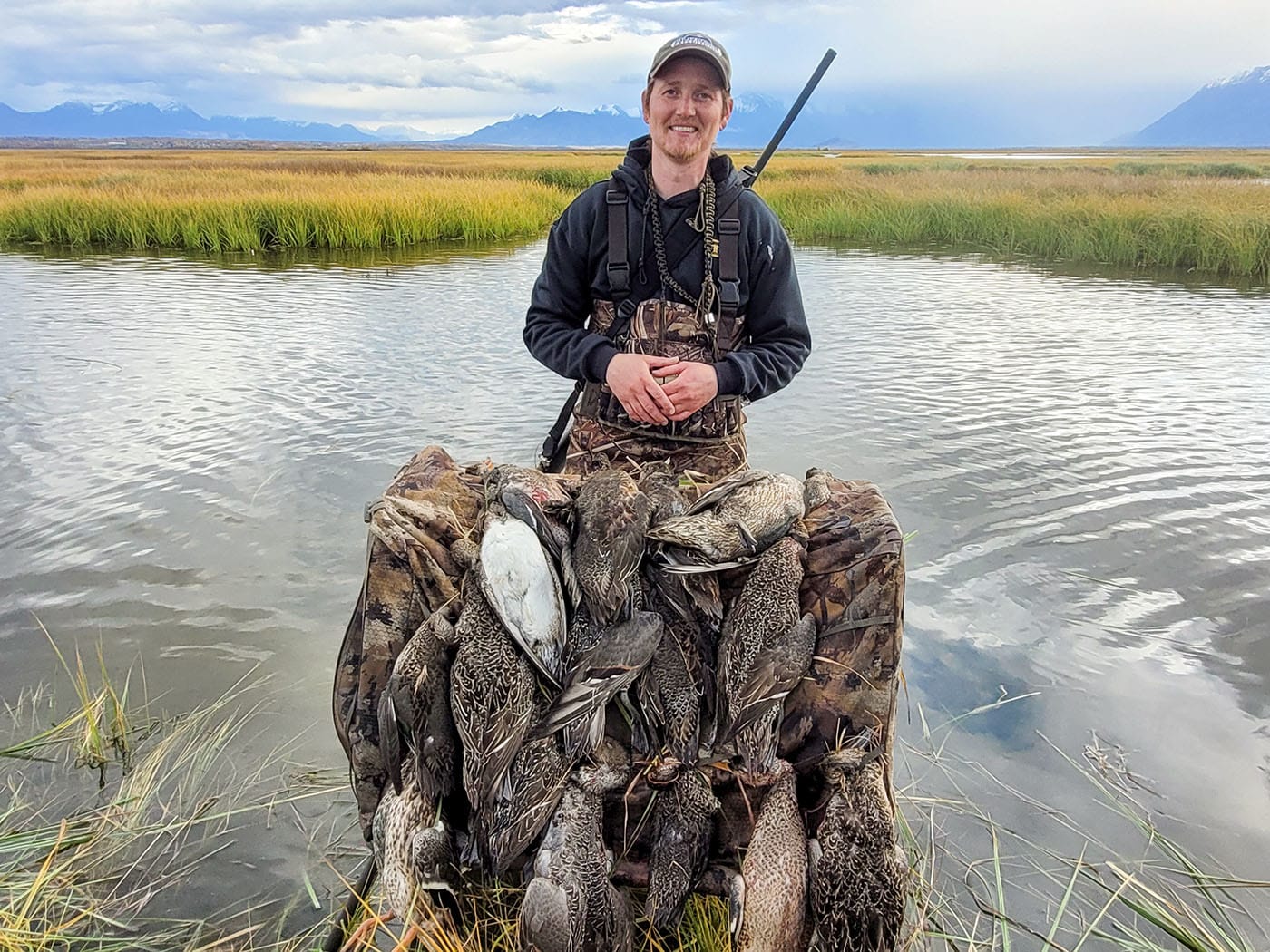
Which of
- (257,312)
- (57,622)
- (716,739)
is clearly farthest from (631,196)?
(257,312)

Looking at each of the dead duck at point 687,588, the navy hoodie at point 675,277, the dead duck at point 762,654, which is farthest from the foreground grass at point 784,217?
the dead duck at point 687,588

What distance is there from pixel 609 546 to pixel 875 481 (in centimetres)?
436

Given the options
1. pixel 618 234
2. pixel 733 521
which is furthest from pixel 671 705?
pixel 618 234

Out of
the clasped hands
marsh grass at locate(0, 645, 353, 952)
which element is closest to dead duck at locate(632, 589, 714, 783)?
the clasped hands

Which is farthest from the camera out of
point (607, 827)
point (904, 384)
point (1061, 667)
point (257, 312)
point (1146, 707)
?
point (257, 312)

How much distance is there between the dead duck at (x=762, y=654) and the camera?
2711 millimetres

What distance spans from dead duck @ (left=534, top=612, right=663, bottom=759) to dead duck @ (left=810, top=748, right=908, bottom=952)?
2.35 ft

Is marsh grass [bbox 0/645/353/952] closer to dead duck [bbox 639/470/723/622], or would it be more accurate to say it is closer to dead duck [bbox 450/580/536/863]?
dead duck [bbox 450/580/536/863]

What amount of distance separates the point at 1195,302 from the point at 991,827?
12.9 metres

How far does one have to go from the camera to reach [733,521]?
297 centimetres

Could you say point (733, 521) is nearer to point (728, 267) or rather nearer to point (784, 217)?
point (728, 267)

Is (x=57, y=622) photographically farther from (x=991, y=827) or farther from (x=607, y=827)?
(x=991, y=827)

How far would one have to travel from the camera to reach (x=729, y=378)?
12.7ft

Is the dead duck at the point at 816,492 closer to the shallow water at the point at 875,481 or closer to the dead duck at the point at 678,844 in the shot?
the dead duck at the point at 678,844
